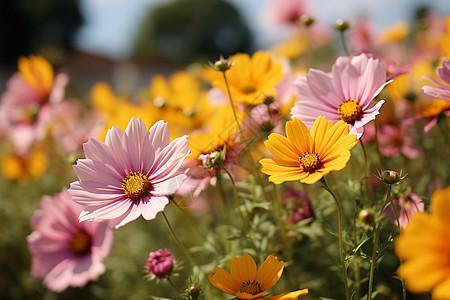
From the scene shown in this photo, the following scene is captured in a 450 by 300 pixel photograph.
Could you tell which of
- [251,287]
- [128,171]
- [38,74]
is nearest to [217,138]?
[128,171]

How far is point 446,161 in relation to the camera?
106 centimetres

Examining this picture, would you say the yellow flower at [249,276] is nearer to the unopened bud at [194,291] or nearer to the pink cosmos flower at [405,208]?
the unopened bud at [194,291]

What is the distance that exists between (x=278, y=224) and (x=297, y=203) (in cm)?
11

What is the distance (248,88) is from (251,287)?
46 centimetres

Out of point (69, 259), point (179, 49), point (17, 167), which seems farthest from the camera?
point (179, 49)

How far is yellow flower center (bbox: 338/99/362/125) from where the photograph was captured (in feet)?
1.90

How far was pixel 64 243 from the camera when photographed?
0.92 meters

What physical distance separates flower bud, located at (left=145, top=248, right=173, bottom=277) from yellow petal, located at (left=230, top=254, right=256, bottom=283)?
0.14 meters

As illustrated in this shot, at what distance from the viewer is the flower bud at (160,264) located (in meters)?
0.60

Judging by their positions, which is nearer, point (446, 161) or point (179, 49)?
point (446, 161)

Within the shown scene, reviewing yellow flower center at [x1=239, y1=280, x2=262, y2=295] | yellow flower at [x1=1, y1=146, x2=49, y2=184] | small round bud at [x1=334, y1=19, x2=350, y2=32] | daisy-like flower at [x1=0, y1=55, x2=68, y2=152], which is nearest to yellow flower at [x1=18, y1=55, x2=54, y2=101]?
daisy-like flower at [x1=0, y1=55, x2=68, y2=152]

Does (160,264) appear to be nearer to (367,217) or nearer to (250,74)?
(367,217)

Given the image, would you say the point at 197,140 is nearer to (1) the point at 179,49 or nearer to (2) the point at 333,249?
(2) the point at 333,249

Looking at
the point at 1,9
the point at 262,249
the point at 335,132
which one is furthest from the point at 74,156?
the point at 1,9
